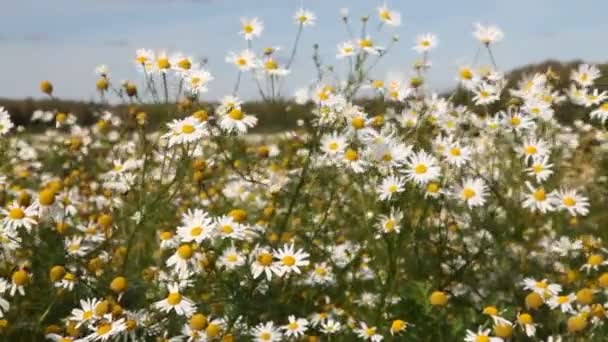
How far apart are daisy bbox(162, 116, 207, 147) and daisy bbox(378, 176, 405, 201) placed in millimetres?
764

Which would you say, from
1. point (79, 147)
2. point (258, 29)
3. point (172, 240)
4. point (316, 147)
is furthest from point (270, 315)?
point (79, 147)

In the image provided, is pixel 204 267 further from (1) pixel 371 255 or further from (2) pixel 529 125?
(2) pixel 529 125

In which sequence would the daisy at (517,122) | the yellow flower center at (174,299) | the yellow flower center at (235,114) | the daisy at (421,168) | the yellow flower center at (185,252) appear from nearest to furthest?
the yellow flower center at (174,299), the yellow flower center at (185,252), the daisy at (421,168), the yellow flower center at (235,114), the daisy at (517,122)

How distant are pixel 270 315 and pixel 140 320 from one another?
65 centimetres

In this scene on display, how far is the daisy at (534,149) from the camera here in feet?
11.3

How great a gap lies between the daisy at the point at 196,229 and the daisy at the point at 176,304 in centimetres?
19

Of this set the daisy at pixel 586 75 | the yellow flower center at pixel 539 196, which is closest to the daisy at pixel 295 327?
the yellow flower center at pixel 539 196

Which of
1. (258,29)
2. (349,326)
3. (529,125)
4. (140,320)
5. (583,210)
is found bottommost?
(349,326)

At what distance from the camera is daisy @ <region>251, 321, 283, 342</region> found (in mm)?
3123

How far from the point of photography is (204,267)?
10.3ft

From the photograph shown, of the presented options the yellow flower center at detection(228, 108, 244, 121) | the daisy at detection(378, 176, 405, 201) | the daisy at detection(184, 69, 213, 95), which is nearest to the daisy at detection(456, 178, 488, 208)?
the daisy at detection(378, 176, 405, 201)

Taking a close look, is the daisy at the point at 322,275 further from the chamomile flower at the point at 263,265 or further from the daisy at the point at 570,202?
the daisy at the point at 570,202

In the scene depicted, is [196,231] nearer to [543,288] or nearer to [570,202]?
[543,288]

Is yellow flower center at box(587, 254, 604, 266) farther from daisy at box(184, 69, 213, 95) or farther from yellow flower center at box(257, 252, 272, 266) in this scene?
daisy at box(184, 69, 213, 95)
